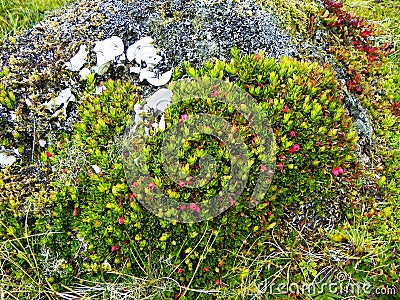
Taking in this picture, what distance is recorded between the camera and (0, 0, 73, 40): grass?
448 centimetres

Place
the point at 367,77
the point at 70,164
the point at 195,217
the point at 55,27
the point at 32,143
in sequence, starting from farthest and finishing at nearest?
1. the point at 367,77
2. the point at 55,27
3. the point at 32,143
4. the point at 70,164
5. the point at 195,217

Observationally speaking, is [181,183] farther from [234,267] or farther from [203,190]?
[234,267]

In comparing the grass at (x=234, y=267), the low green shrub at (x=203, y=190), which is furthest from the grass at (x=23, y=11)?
the grass at (x=234, y=267)

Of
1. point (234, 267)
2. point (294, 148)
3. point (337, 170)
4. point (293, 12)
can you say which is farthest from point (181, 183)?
point (293, 12)

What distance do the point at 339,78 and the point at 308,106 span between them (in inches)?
39.3

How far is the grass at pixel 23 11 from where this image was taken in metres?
4.48

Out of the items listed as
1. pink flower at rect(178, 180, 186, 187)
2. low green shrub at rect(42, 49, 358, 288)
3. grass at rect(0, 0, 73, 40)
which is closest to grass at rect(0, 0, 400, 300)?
low green shrub at rect(42, 49, 358, 288)

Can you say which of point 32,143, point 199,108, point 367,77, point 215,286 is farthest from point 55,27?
point 367,77

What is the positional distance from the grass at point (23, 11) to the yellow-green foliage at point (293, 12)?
234 cm

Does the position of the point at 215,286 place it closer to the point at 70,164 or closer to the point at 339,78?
the point at 70,164

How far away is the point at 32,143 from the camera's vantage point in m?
3.13

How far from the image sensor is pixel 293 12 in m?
3.73

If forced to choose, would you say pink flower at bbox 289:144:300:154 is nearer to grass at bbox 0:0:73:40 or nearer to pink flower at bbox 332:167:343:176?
pink flower at bbox 332:167:343:176

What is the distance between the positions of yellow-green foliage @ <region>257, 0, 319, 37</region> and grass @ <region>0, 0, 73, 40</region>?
2340mm
